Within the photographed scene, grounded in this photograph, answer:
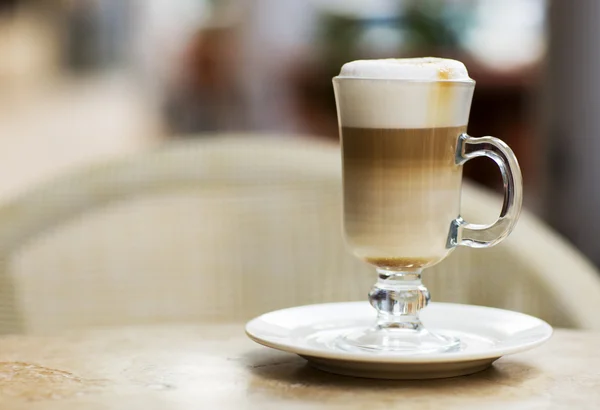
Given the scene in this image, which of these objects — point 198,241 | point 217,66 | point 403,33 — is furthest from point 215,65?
point 198,241

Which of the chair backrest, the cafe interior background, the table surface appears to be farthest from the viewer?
the cafe interior background

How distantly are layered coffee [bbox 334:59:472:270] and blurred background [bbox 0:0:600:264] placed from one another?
2379 millimetres

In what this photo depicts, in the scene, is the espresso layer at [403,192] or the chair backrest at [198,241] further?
the chair backrest at [198,241]

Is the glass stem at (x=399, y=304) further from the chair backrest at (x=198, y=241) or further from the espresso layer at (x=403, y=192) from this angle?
the chair backrest at (x=198, y=241)

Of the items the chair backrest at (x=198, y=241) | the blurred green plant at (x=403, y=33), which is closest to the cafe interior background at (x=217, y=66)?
the blurred green plant at (x=403, y=33)

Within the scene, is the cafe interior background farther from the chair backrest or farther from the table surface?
the table surface

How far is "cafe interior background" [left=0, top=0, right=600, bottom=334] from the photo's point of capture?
359cm

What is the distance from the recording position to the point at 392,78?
67 cm

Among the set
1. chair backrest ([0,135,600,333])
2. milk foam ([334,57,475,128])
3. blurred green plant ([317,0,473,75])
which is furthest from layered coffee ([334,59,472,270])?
blurred green plant ([317,0,473,75])

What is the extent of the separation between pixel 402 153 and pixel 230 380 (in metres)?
0.18

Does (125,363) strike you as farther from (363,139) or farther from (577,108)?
(577,108)

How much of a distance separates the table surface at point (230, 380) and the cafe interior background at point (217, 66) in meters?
2.32

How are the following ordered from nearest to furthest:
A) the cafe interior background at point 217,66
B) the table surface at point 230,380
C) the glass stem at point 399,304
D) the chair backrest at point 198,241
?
the table surface at point 230,380 < the glass stem at point 399,304 < the chair backrest at point 198,241 < the cafe interior background at point 217,66

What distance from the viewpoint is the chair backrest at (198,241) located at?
A: 116 centimetres
